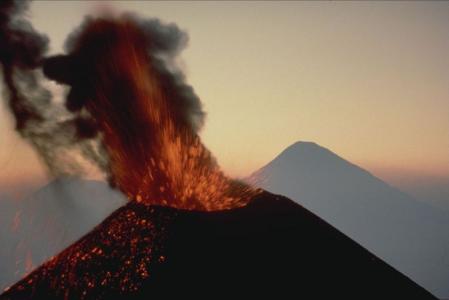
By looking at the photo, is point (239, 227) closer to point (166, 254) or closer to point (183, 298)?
point (166, 254)

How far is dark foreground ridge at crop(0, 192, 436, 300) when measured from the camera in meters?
14.9

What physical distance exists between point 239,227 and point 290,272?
2501 millimetres

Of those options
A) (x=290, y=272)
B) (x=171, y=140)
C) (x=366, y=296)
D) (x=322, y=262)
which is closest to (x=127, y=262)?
(x=290, y=272)

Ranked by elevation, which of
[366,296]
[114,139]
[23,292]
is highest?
[114,139]

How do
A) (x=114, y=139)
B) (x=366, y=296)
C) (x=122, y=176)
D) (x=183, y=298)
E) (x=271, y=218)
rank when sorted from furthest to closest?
1. (x=114, y=139)
2. (x=122, y=176)
3. (x=271, y=218)
4. (x=366, y=296)
5. (x=183, y=298)

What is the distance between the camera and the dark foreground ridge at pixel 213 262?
48.9ft

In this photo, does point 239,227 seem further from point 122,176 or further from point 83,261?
point 122,176

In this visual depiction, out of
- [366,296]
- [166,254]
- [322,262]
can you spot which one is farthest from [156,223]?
[366,296]

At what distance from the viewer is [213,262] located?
1563 cm

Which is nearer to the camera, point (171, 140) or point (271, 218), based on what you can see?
point (271, 218)

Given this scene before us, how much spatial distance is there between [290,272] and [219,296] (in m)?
2.52

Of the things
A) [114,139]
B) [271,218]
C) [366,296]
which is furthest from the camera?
[114,139]

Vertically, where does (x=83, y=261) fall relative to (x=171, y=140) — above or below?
below

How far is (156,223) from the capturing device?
56.0ft
